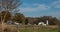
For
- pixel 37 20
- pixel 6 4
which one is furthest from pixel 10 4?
pixel 37 20

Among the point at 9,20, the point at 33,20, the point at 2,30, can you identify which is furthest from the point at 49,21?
the point at 2,30

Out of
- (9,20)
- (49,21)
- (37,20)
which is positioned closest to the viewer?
(9,20)

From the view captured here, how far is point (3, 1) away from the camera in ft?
73.3

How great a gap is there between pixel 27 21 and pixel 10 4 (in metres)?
22.4

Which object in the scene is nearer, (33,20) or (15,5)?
(15,5)

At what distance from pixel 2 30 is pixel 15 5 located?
7.56m

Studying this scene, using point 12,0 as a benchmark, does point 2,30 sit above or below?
below

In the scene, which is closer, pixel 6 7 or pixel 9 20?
pixel 6 7

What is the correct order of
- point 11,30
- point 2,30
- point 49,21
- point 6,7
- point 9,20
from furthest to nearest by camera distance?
point 49,21, point 9,20, point 6,7, point 2,30, point 11,30

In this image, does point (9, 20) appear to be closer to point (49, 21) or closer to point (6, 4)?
point (49, 21)

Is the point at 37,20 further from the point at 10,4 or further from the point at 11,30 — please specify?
the point at 11,30

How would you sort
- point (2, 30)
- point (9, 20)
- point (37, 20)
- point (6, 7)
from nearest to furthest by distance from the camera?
point (2, 30) < point (6, 7) < point (9, 20) < point (37, 20)

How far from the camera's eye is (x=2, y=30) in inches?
611

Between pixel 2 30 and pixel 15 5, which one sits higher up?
pixel 15 5
